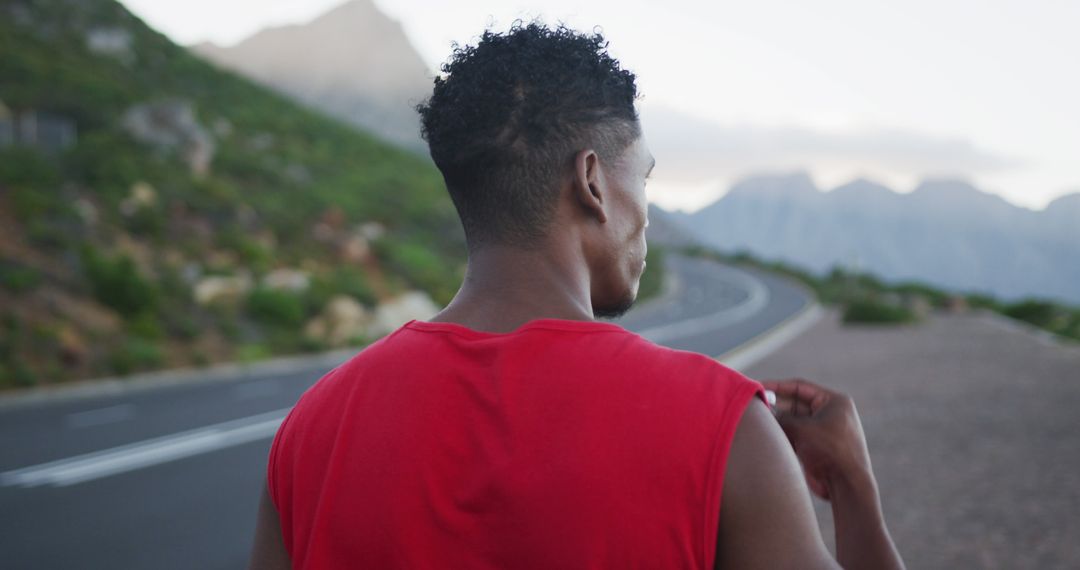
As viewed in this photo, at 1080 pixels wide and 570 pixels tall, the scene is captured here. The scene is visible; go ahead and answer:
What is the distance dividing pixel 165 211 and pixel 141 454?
61.5 feet


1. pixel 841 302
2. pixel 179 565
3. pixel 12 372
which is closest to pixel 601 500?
pixel 179 565

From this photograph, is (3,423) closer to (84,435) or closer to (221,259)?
(84,435)

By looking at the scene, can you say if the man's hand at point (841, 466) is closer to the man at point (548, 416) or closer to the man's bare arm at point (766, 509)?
the man at point (548, 416)

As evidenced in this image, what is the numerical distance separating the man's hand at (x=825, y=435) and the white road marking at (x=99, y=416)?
13582 millimetres

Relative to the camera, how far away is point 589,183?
4.69ft

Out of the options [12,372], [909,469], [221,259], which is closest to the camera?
[909,469]

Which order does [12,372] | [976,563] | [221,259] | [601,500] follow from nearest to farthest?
1. [601,500]
2. [976,563]
3. [12,372]
4. [221,259]

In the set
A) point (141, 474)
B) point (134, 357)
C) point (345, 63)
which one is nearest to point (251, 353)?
point (134, 357)

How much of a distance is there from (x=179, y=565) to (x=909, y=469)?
7103mm

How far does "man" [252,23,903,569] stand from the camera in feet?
3.73

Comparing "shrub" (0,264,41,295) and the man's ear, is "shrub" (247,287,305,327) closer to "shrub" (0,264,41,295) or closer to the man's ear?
"shrub" (0,264,41,295)

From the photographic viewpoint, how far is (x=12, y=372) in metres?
15.9

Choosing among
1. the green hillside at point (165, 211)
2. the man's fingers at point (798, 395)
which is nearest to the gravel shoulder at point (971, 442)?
the man's fingers at point (798, 395)

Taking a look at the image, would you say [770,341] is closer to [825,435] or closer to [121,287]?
[121,287]
